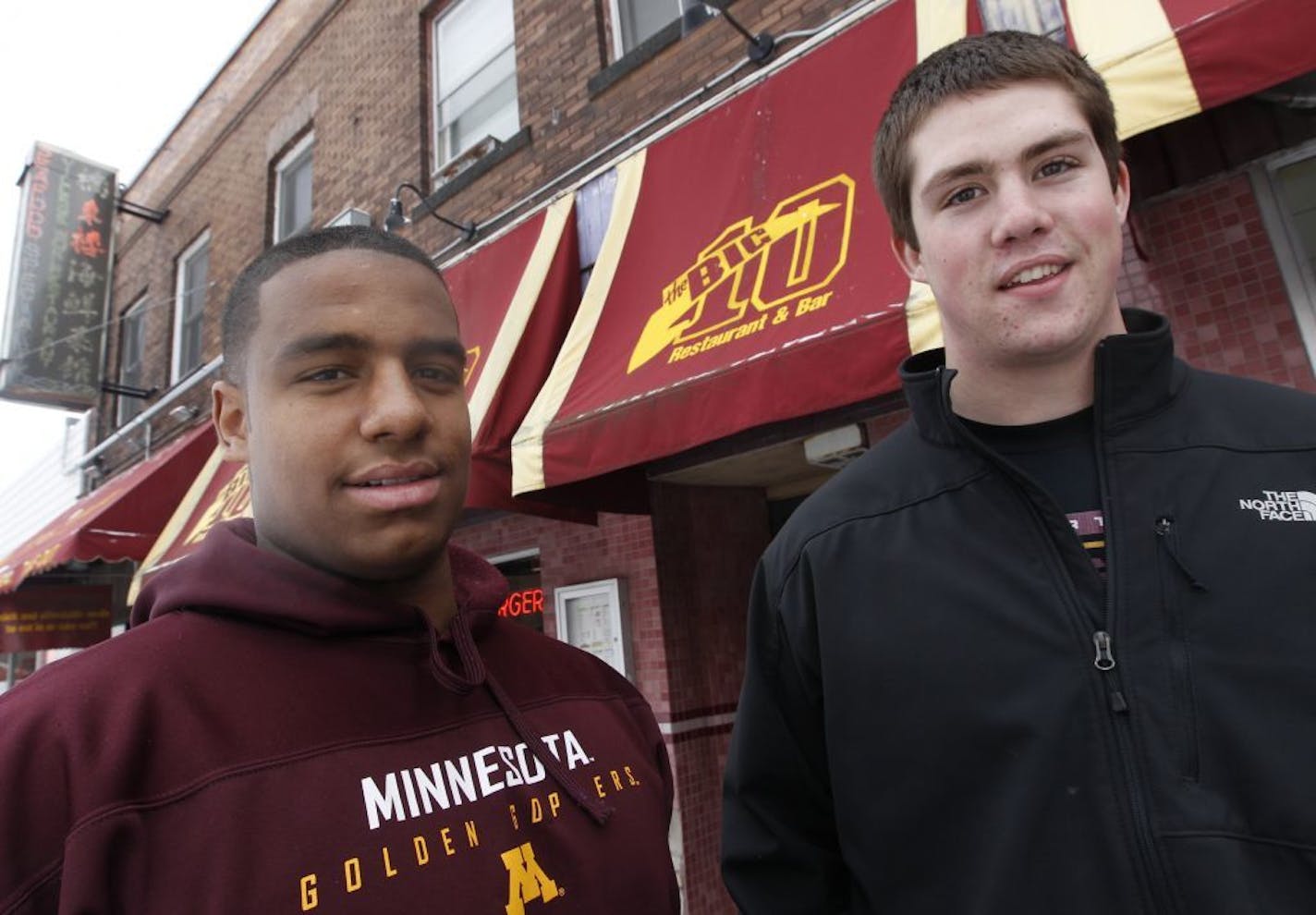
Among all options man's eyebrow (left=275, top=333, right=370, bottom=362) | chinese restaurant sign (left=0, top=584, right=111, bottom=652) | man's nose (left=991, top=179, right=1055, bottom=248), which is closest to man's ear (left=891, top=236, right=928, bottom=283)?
man's nose (left=991, top=179, right=1055, bottom=248)

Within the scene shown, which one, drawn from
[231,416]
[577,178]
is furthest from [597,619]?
[231,416]

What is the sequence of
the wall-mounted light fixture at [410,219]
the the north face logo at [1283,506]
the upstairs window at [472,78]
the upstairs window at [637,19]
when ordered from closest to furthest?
the the north face logo at [1283,506], the upstairs window at [637,19], the wall-mounted light fixture at [410,219], the upstairs window at [472,78]

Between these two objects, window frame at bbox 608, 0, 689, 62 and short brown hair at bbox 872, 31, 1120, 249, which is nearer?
short brown hair at bbox 872, 31, 1120, 249

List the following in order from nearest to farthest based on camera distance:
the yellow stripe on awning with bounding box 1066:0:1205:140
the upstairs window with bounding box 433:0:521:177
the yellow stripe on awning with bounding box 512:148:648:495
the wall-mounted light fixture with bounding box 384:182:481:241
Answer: the yellow stripe on awning with bounding box 1066:0:1205:140 < the yellow stripe on awning with bounding box 512:148:648:495 < the wall-mounted light fixture with bounding box 384:182:481:241 < the upstairs window with bounding box 433:0:521:177

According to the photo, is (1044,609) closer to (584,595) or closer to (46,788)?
(46,788)

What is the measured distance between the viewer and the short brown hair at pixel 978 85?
150cm

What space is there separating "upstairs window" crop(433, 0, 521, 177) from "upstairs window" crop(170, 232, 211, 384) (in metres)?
4.82

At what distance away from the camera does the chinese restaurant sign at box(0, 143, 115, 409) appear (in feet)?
30.5

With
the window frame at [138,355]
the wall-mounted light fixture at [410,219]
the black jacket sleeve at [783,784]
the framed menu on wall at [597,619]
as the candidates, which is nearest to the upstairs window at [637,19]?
the wall-mounted light fixture at [410,219]

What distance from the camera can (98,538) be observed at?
22.5 ft

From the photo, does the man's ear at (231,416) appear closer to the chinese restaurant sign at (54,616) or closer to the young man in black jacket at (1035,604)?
the young man in black jacket at (1035,604)

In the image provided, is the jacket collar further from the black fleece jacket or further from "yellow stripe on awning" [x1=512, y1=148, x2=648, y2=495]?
"yellow stripe on awning" [x1=512, y1=148, x2=648, y2=495]

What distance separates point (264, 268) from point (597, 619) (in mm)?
3970

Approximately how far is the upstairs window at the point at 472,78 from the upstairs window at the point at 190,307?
4817 millimetres
